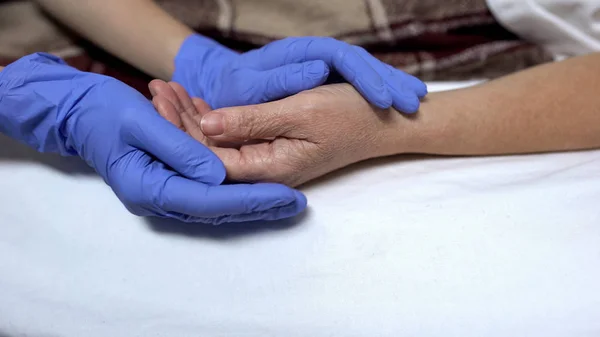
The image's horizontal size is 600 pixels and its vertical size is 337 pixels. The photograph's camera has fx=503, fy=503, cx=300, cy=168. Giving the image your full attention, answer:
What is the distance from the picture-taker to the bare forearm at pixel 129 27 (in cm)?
96

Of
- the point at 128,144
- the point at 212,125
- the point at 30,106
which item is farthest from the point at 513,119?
the point at 30,106

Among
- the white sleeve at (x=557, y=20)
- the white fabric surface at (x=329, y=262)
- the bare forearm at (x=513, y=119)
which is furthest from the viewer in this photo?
the white sleeve at (x=557, y=20)

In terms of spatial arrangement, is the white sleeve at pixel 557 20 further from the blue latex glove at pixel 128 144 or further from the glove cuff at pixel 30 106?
the glove cuff at pixel 30 106

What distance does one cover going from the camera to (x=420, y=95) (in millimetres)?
830

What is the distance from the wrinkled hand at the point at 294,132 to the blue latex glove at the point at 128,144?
43 mm

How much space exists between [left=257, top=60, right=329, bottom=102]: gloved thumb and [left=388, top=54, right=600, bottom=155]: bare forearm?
0.58 feet

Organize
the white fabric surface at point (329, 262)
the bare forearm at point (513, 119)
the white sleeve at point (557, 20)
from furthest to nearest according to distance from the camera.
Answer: the white sleeve at point (557, 20) → the bare forearm at point (513, 119) → the white fabric surface at point (329, 262)

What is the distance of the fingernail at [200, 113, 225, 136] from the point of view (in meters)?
0.71

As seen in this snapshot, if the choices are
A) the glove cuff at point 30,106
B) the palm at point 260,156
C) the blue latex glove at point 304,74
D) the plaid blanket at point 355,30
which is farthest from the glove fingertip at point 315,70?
the glove cuff at point 30,106

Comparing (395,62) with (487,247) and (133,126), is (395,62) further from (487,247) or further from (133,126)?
(133,126)

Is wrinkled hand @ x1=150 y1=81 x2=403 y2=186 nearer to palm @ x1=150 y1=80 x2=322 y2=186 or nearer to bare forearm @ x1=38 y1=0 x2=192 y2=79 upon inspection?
palm @ x1=150 y1=80 x2=322 y2=186

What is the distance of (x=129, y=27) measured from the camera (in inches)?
37.8

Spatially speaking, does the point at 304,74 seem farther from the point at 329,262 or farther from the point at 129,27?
the point at 129,27

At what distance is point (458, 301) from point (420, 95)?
1.10ft
